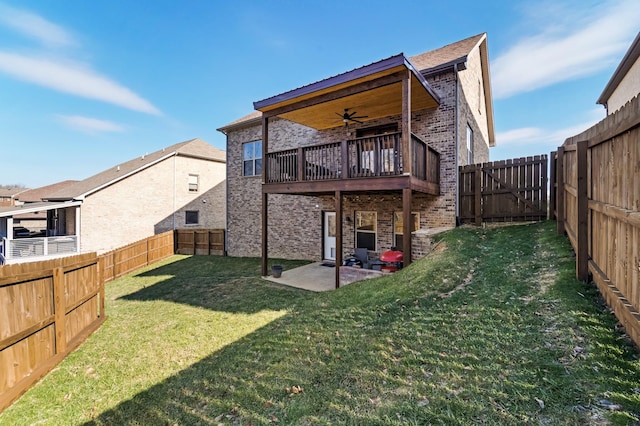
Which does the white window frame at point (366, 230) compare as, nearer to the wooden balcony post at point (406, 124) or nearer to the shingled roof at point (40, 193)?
the wooden balcony post at point (406, 124)

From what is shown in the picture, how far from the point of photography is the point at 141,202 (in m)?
19.0

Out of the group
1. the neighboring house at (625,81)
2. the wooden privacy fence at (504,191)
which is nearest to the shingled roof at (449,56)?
the wooden privacy fence at (504,191)

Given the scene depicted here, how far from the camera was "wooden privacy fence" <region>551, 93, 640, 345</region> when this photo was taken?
234 cm

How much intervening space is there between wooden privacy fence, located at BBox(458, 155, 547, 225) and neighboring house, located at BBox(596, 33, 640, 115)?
235cm

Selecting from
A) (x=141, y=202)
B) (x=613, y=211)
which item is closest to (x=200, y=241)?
(x=141, y=202)

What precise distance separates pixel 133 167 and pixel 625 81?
1001 inches

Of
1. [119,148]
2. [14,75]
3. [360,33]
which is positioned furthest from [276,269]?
[119,148]

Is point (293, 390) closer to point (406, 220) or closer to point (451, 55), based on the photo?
point (406, 220)

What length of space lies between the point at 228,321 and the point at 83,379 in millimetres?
2363

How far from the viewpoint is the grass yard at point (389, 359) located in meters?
2.30

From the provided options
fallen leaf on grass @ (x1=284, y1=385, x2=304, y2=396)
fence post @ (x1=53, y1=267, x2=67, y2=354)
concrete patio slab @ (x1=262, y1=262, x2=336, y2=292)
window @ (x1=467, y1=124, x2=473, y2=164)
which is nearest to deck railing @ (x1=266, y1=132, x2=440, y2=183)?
window @ (x1=467, y1=124, x2=473, y2=164)

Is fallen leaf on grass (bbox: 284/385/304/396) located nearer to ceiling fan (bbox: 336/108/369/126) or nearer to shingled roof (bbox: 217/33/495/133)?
ceiling fan (bbox: 336/108/369/126)

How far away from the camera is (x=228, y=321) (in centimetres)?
590

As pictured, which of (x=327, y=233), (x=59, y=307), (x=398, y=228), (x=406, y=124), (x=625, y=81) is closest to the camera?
(x=59, y=307)
